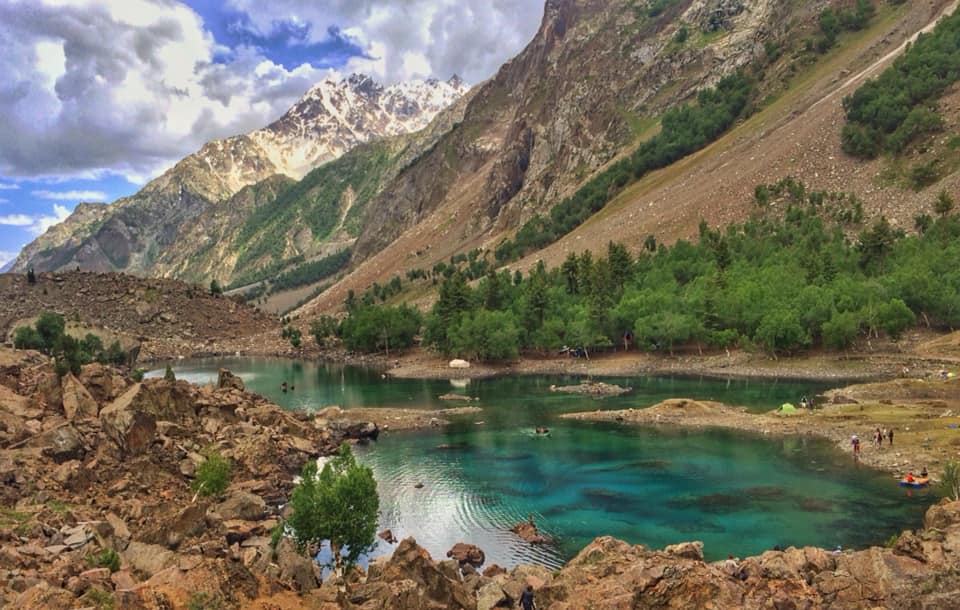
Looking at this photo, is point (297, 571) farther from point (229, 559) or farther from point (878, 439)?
point (878, 439)

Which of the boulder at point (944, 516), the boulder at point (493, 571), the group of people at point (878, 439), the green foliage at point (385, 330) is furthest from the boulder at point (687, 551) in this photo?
the green foliage at point (385, 330)

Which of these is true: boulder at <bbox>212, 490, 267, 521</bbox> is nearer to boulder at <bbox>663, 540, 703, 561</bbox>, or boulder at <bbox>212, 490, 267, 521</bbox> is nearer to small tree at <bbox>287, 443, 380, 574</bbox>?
small tree at <bbox>287, 443, 380, 574</bbox>

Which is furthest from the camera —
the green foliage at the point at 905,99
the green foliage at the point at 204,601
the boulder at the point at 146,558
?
the green foliage at the point at 905,99

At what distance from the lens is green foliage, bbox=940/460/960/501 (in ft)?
121

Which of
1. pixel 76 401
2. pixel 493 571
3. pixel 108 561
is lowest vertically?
pixel 493 571

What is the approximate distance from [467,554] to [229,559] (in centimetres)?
1711

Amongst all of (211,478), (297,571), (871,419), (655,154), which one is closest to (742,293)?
(871,419)

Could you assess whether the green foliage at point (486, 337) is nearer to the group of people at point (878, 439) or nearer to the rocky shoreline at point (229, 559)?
the group of people at point (878, 439)

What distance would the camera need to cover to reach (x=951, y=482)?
3747 centimetres

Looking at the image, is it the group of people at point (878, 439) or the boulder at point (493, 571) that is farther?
the group of people at point (878, 439)

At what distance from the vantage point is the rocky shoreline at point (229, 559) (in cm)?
2005

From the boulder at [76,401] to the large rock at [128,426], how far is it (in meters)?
1.46

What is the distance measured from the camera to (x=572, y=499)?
1768 inches

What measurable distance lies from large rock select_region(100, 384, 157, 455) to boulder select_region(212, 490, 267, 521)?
7.60m
